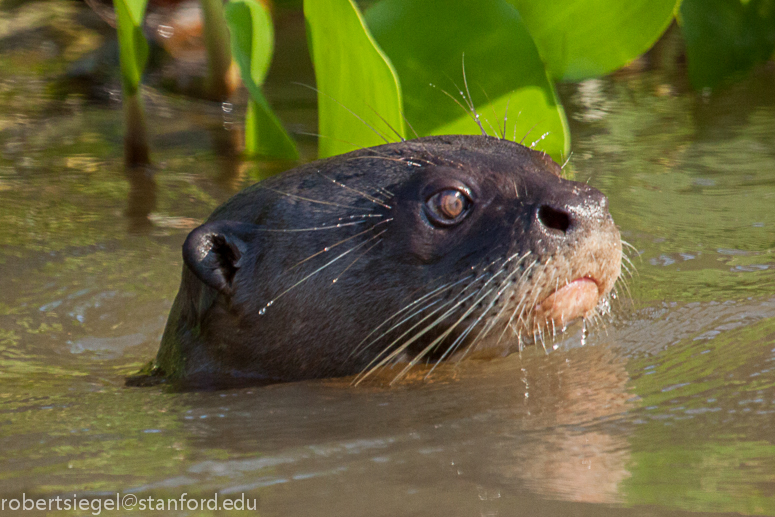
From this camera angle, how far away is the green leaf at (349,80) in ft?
11.6

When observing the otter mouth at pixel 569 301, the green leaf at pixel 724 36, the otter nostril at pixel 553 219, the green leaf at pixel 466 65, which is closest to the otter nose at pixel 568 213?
the otter nostril at pixel 553 219

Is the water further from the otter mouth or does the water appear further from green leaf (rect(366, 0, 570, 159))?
green leaf (rect(366, 0, 570, 159))

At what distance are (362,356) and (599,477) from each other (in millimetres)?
1043

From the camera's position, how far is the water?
1934 millimetres

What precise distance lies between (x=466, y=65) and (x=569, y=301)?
68.7 inches

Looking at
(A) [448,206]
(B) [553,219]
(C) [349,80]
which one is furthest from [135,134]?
(B) [553,219]

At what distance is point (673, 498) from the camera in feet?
5.79

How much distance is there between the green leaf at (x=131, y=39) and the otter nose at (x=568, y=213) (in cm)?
249

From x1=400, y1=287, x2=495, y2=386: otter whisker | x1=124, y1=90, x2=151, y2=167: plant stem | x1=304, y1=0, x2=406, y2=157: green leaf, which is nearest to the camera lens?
x1=400, y1=287, x2=495, y2=386: otter whisker

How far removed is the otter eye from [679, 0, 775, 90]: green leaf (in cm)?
345

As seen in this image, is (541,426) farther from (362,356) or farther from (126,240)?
(126,240)

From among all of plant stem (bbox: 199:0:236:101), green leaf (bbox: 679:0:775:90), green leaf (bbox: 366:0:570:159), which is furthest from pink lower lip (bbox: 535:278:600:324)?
plant stem (bbox: 199:0:236:101)

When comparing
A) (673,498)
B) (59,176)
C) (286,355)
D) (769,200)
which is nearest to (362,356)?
(286,355)

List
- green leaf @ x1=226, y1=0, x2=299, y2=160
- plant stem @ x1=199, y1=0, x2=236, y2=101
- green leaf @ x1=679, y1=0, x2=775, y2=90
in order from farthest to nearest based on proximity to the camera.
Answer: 1. plant stem @ x1=199, y1=0, x2=236, y2=101
2. green leaf @ x1=679, y1=0, x2=775, y2=90
3. green leaf @ x1=226, y1=0, x2=299, y2=160
